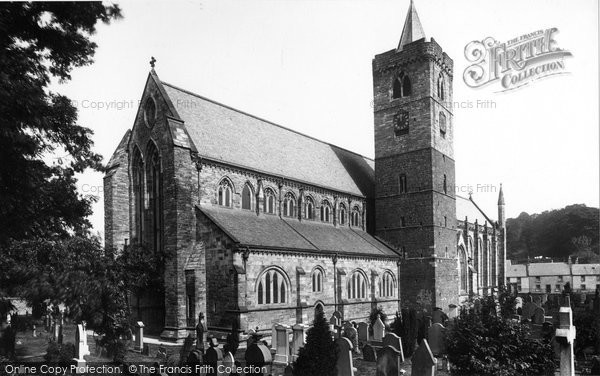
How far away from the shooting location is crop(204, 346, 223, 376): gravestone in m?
12.2

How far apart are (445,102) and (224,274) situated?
2453cm

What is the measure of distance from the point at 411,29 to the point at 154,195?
2474 cm

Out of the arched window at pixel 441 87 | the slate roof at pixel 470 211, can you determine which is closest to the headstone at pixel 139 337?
the arched window at pixel 441 87

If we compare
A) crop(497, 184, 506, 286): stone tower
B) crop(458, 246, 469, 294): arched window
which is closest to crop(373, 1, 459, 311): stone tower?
crop(458, 246, 469, 294): arched window

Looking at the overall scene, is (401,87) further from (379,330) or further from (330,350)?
(330,350)

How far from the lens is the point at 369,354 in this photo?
18.3m

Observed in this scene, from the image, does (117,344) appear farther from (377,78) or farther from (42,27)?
(377,78)

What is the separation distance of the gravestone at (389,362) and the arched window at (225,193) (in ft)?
49.6

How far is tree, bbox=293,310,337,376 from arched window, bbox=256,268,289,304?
35.7ft

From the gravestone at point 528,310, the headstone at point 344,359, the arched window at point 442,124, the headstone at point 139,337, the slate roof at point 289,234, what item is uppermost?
the arched window at point 442,124

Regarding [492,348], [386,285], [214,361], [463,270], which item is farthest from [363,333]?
[463,270]

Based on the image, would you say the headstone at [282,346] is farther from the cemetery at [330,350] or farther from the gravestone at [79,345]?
the gravestone at [79,345]

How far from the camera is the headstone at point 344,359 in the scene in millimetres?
13320

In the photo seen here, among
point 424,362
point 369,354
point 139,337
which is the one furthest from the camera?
point 139,337
